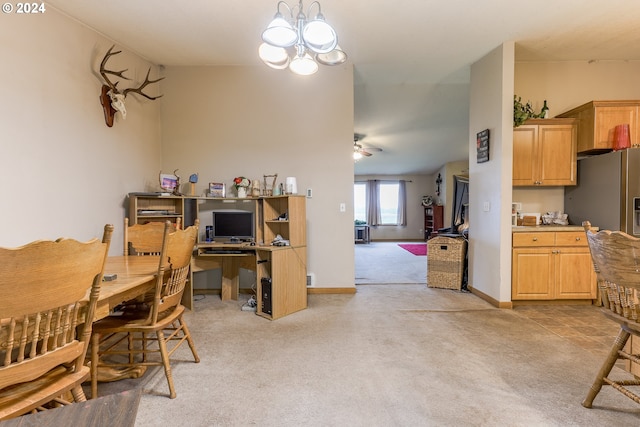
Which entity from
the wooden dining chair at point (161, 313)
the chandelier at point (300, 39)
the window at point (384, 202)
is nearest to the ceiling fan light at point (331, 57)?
the chandelier at point (300, 39)

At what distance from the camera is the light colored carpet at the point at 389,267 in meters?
4.51

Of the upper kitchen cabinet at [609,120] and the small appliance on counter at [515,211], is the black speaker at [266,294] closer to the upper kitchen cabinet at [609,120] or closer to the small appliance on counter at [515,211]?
the small appliance on counter at [515,211]

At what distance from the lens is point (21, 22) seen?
219cm

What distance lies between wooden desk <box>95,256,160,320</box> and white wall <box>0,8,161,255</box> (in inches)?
32.8

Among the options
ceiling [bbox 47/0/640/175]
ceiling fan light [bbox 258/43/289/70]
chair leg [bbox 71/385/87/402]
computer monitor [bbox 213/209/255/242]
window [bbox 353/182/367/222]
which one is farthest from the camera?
window [bbox 353/182/367/222]

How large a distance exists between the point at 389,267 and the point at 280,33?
14.7 ft

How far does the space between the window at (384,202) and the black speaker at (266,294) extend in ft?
23.6

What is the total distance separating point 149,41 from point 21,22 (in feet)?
3.64

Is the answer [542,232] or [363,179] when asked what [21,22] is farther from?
[363,179]

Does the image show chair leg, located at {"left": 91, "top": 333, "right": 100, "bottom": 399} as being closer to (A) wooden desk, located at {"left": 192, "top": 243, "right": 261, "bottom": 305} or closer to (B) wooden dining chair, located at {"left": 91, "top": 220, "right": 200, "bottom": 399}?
(B) wooden dining chair, located at {"left": 91, "top": 220, "right": 200, "bottom": 399}

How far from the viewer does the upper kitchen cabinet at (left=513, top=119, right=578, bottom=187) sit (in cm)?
341

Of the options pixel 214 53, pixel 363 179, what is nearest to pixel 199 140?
pixel 214 53

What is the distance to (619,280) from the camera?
1.33 metres

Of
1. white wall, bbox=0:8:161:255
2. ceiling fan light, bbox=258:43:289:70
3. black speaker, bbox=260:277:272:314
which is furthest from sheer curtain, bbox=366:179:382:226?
ceiling fan light, bbox=258:43:289:70
